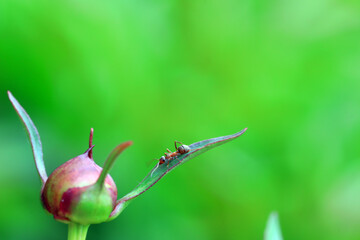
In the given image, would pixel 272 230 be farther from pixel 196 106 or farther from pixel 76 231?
pixel 196 106

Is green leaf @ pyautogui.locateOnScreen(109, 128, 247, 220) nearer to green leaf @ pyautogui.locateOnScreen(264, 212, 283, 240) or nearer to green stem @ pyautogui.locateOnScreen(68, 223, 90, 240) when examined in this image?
green stem @ pyautogui.locateOnScreen(68, 223, 90, 240)

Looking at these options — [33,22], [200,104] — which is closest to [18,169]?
[33,22]

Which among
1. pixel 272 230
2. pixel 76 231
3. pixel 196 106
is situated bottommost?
pixel 196 106

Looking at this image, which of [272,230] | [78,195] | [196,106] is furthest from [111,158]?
[196,106]

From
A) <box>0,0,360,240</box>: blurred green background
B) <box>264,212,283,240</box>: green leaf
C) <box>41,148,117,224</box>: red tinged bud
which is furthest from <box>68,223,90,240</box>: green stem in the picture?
<box>0,0,360,240</box>: blurred green background

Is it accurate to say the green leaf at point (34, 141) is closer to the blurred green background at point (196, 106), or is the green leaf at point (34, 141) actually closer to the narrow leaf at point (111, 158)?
the narrow leaf at point (111, 158)

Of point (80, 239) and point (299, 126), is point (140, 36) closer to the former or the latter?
point (299, 126)

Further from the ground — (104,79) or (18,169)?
(104,79)
